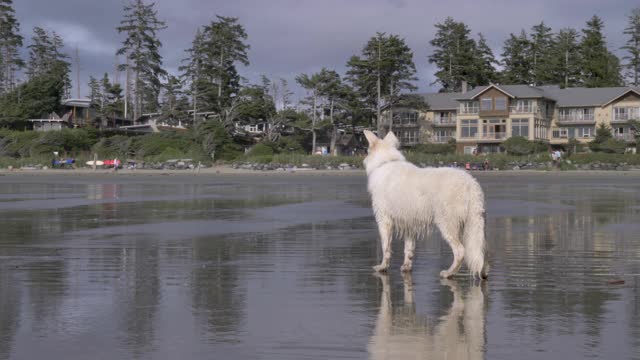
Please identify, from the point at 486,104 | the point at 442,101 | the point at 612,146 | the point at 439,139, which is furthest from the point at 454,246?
the point at 442,101

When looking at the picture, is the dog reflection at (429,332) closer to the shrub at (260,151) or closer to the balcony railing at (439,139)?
the shrub at (260,151)

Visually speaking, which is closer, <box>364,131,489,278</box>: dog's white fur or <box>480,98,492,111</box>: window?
<box>364,131,489,278</box>: dog's white fur

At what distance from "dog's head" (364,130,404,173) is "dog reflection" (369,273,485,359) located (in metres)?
3.22

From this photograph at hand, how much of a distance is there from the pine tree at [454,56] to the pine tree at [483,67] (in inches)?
12.3

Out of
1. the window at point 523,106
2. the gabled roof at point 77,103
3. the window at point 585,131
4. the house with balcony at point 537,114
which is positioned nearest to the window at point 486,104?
the house with balcony at point 537,114

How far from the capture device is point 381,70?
354 feet

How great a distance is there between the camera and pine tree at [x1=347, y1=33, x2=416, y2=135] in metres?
107

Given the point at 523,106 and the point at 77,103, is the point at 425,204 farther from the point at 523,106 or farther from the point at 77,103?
the point at 77,103

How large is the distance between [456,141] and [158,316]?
338 feet

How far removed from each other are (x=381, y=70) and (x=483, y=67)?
2424 centimetres

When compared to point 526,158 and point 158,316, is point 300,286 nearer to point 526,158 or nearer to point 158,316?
point 158,316

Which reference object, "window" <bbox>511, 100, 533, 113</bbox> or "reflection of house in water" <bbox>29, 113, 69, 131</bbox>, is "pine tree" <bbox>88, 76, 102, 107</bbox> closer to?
"reflection of house in water" <bbox>29, 113, 69, 131</bbox>

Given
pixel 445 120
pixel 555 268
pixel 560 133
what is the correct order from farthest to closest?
pixel 445 120 < pixel 560 133 < pixel 555 268

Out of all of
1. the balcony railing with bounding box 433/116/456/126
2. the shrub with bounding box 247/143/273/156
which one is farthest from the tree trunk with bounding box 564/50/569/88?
the shrub with bounding box 247/143/273/156
